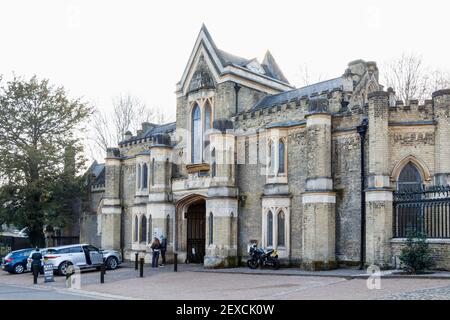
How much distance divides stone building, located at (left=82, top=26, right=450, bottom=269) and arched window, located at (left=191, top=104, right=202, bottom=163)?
0.06 m

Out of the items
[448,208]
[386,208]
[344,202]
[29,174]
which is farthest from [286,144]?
[29,174]

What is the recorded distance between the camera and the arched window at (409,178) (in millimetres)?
20641

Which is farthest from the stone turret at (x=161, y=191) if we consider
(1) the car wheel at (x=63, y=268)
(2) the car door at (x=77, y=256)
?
(1) the car wheel at (x=63, y=268)

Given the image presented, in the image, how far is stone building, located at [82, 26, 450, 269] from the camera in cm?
2033

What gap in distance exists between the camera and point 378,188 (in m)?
19.8

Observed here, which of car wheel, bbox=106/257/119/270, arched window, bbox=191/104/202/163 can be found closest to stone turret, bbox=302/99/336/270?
arched window, bbox=191/104/202/163

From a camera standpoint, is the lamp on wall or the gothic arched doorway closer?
the lamp on wall

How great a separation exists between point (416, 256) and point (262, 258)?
24.1 feet

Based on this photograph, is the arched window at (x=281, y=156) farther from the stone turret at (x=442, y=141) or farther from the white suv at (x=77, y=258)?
the white suv at (x=77, y=258)

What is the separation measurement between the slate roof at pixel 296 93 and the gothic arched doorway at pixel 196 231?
5957 millimetres

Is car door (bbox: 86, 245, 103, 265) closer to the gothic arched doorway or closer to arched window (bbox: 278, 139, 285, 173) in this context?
the gothic arched doorway

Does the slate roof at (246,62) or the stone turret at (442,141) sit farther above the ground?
the slate roof at (246,62)

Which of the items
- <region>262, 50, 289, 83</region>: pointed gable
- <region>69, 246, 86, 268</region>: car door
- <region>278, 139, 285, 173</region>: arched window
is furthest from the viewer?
<region>262, 50, 289, 83</region>: pointed gable
